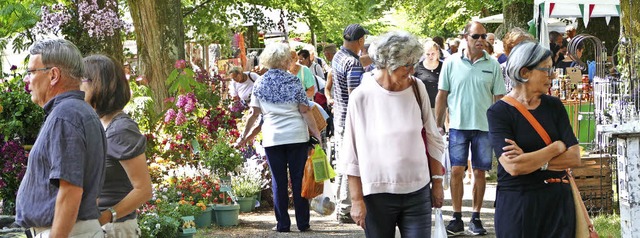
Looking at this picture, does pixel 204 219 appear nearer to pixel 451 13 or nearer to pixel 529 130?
pixel 529 130

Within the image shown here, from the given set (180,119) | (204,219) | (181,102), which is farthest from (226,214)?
(181,102)

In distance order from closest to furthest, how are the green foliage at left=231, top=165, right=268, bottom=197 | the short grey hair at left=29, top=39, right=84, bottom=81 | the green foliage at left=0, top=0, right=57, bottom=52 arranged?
the short grey hair at left=29, top=39, right=84, bottom=81, the green foliage at left=231, top=165, right=268, bottom=197, the green foliage at left=0, top=0, right=57, bottom=52

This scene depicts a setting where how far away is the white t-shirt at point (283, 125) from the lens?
10.6m

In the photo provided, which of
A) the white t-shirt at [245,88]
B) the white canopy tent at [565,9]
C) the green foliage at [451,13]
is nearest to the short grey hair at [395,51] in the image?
the white t-shirt at [245,88]

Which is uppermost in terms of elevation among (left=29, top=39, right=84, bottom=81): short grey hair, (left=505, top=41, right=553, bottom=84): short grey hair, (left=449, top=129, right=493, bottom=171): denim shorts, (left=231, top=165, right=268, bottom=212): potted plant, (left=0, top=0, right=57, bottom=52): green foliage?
(left=0, top=0, right=57, bottom=52): green foliage

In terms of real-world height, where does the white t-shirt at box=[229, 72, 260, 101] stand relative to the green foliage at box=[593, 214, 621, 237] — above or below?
above

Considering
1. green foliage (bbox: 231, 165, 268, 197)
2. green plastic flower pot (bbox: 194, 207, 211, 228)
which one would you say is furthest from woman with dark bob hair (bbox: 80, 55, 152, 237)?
green foliage (bbox: 231, 165, 268, 197)

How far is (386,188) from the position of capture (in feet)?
20.0

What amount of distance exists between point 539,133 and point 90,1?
9.23 meters

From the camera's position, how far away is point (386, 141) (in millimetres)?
6105

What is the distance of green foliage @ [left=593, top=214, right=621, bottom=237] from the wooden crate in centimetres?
25

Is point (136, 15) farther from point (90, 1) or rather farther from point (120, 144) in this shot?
point (120, 144)

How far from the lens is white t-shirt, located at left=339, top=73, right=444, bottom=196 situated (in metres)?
6.09

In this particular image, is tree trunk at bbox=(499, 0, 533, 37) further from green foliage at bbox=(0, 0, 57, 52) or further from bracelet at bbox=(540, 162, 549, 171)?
bracelet at bbox=(540, 162, 549, 171)
